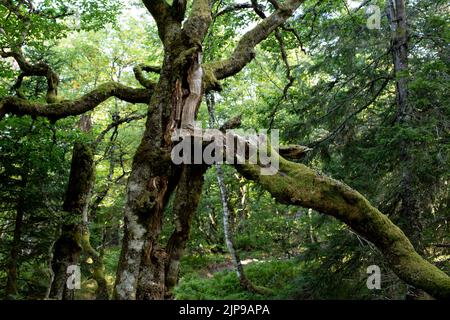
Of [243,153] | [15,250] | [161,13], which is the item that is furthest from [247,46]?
[15,250]

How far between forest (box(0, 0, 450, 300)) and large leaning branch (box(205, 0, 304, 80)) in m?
0.02

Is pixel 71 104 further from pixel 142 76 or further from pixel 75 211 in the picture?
pixel 75 211

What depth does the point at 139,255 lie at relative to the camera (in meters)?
3.93

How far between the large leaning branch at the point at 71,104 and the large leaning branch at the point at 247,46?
1.10 meters

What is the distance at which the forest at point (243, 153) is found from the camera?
155 inches

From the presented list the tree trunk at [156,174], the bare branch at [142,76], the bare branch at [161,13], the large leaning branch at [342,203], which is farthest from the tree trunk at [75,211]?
the large leaning branch at [342,203]

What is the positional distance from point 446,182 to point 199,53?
6.17m

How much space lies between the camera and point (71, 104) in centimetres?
473

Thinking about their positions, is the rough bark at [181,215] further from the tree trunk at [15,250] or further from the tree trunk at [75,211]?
the tree trunk at [15,250]

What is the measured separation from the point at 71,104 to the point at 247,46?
2.68m

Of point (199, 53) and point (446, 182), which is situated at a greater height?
point (199, 53)

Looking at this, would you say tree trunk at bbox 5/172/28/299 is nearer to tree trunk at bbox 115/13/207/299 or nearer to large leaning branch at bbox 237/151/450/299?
tree trunk at bbox 115/13/207/299
